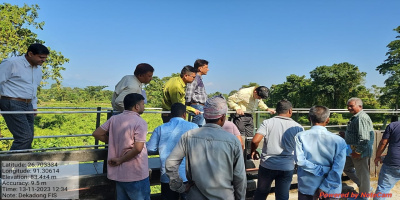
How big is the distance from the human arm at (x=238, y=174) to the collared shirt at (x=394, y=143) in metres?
2.93

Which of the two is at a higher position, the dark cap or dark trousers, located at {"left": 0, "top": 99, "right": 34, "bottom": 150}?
the dark cap

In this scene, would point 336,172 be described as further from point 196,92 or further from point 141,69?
point 141,69

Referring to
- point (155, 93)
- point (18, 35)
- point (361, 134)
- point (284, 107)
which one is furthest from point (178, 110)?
point (155, 93)

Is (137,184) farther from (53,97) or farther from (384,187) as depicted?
(53,97)

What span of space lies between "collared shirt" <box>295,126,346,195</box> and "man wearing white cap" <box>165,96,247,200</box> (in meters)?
1.04

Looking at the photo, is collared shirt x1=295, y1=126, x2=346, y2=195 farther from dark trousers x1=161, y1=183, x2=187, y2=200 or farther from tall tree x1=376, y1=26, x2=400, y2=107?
tall tree x1=376, y1=26, x2=400, y2=107

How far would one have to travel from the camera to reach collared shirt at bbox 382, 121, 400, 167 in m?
3.81

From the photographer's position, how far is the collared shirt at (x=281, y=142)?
3320mm

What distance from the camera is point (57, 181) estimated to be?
124 inches

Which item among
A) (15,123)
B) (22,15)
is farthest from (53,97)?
(15,123)

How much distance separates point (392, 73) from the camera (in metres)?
30.2

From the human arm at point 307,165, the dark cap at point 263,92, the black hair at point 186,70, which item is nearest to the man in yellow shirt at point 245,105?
the dark cap at point 263,92

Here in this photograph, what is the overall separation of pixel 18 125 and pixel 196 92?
8.21 feet

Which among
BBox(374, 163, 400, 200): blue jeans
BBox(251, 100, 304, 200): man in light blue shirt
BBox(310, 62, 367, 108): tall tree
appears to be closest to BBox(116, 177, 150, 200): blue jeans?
BBox(251, 100, 304, 200): man in light blue shirt
